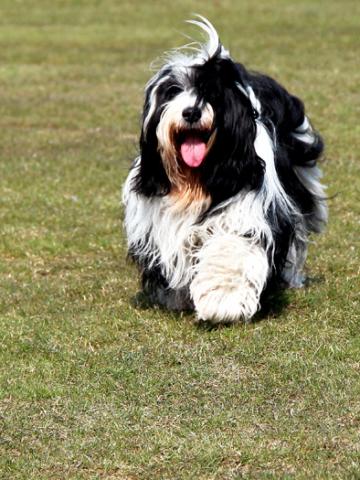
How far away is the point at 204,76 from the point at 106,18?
2049 cm

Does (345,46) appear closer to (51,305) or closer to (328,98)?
(328,98)

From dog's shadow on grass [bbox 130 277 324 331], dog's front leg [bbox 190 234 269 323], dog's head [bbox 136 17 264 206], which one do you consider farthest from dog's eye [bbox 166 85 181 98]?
dog's shadow on grass [bbox 130 277 324 331]

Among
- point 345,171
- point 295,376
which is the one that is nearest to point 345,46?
point 345,171

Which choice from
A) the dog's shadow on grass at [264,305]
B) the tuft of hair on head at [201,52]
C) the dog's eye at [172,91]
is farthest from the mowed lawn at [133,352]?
the tuft of hair on head at [201,52]

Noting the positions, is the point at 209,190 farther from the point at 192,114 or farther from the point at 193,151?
the point at 192,114

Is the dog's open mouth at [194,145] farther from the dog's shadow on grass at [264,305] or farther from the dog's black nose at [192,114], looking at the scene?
the dog's shadow on grass at [264,305]

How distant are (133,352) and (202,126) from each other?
1224mm

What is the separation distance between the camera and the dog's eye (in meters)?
5.87

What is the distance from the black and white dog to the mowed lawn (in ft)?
0.85

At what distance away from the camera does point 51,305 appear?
6.99 meters

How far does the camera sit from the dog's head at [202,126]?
5.83m

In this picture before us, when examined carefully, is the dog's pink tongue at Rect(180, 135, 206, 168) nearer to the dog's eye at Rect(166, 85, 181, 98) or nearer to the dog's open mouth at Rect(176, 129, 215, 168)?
the dog's open mouth at Rect(176, 129, 215, 168)

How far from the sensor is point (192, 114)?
19.0 feet

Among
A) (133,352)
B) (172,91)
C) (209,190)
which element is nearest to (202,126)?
(172,91)
